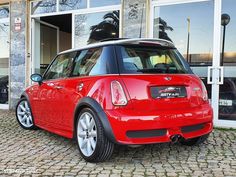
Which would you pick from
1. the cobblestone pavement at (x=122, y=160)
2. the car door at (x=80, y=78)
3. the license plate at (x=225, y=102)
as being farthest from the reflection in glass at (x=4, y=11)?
the license plate at (x=225, y=102)

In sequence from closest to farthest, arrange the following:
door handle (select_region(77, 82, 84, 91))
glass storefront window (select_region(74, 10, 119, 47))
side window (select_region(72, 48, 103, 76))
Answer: side window (select_region(72, 48, 103, 76)) → door handle (select_region(77, 82, 84, 91)) → glass storefront window (select_region(74, 10, 119, 47))

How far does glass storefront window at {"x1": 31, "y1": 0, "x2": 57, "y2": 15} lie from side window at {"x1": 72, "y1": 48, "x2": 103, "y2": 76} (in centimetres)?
457

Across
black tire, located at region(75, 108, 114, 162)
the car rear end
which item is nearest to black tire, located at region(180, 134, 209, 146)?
the car rear end

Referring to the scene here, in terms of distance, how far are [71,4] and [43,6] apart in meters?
0.87

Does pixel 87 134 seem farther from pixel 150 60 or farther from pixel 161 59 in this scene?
pixel 161 59

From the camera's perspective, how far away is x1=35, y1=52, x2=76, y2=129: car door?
5.12m

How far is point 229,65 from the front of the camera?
267 inches

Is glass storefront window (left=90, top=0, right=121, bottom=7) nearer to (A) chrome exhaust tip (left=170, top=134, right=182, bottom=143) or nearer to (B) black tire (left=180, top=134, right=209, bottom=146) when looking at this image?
(B) black tire (left=180, top=134, right=209, bottom=146)

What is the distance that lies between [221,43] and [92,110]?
12.2 feet

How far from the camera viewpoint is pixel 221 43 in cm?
687

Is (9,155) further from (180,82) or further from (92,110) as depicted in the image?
(180,82)

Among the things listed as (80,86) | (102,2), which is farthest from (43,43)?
(80,86)

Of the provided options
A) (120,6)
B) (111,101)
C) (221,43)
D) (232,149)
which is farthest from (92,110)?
(120,6)

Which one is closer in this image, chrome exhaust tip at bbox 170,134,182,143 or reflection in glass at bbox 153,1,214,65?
chrome exhaust tip at bbox 170,134,182,143
